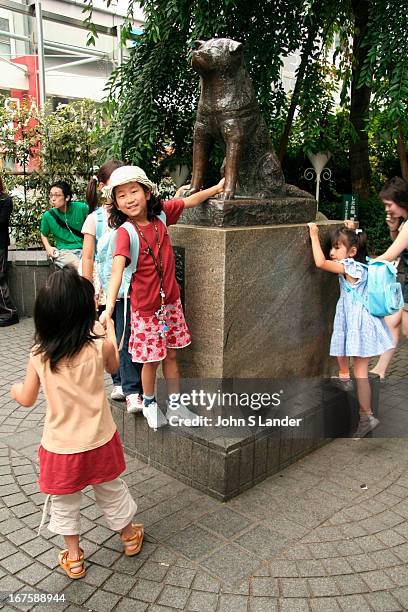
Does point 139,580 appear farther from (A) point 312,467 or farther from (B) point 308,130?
(B) point 308,130

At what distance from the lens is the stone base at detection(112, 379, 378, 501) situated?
3.22 metres

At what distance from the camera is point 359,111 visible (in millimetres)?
9734

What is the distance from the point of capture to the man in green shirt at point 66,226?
6781 millimetres

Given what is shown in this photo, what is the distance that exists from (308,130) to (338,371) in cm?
538

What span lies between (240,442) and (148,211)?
1472mm

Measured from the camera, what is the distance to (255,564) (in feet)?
8.75

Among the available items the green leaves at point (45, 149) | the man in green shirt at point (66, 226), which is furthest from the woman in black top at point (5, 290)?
the green leaves at point (45, 149)

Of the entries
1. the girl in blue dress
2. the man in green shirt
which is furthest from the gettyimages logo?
the man in green shirt

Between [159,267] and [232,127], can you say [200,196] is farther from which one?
[159,267]

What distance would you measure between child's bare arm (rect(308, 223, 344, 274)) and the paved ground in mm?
1296

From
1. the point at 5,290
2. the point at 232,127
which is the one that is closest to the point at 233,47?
the point at 232,127

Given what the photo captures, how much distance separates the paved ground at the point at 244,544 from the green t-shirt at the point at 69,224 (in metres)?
3.60

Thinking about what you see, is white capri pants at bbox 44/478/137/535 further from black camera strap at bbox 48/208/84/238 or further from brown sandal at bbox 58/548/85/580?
black camera strap at bbox 48/208/84/238

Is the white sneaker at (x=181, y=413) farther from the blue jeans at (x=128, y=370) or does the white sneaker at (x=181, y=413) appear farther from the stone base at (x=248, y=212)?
the stone base at (x=248, y=212)
